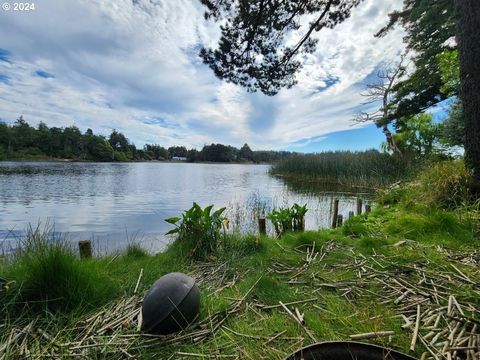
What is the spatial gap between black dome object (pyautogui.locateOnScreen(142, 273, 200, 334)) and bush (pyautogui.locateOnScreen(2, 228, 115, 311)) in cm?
78

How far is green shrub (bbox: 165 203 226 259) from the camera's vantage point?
4.03m

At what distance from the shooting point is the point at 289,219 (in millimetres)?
5852

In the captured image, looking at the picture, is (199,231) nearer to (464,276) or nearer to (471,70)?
(464,276)

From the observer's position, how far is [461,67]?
4457mm

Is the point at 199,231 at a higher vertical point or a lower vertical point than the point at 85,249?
higher

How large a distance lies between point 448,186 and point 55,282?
6636 millimetres

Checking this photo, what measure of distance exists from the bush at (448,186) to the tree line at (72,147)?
34.4 m

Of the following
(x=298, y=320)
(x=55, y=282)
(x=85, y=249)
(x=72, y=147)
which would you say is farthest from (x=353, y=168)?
(x=72, y=147)

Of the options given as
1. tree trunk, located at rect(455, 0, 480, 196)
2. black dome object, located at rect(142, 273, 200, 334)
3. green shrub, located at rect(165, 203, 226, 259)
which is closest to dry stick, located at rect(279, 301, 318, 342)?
black dome object, located at rect(142, 273, 200, 334)

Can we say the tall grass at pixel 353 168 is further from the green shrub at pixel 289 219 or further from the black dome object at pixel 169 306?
the black dome object at pixel 169 306

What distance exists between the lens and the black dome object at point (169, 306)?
6.73 feet

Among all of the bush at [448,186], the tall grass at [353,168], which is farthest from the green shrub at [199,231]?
the tall grass at [353,168]

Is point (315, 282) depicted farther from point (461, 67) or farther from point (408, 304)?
point (461, 67)

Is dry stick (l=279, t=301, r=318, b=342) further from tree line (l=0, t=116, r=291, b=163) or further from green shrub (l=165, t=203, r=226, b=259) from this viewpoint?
tree line (l=0, t=116, r=291, b=163)
